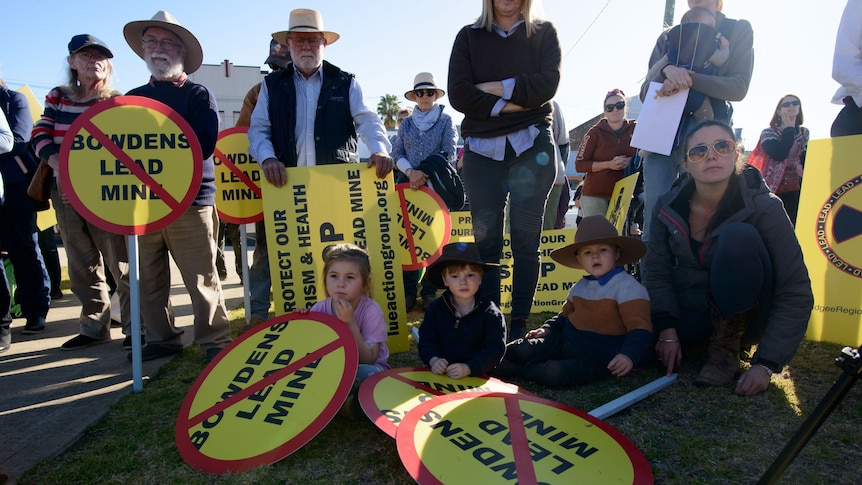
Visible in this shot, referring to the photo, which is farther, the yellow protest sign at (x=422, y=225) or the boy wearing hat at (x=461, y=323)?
the yellow protest sign at (x=422, y=225)

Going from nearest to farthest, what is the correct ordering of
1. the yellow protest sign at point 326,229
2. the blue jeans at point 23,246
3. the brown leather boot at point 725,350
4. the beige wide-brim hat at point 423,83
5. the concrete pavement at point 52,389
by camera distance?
the concrete pavement at point 52,389
the brown leather boot at point 725,350
the yellow protest sign at point 326,229
the blue jeans at point 23,246
the beige wide-brim hat at point 423,83

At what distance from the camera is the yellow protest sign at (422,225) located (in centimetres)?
416

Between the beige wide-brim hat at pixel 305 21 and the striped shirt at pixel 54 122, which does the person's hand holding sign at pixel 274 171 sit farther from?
the striped shirt at pixel 54 122

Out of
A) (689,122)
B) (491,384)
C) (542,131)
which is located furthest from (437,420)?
(689,122)

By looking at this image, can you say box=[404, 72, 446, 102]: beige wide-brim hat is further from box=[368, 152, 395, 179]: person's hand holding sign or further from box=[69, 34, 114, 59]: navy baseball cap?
box=[69, 34, 114, 59]: navy baseball cap

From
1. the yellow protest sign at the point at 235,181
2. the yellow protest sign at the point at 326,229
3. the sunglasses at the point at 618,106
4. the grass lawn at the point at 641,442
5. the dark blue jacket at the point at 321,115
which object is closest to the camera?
the grass lawn at the point at 641,442

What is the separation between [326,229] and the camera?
11.2 feet

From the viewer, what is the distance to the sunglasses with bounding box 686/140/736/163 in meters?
2.62

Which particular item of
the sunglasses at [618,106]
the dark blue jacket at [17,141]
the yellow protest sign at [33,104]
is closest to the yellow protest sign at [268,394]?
the dark blue jacket at [17,141]

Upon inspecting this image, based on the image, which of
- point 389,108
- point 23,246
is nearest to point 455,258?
point 23,246

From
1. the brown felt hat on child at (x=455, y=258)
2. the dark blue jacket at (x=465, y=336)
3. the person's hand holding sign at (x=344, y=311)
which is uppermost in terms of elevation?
the brown felt hat on child at (x=455, y=258)

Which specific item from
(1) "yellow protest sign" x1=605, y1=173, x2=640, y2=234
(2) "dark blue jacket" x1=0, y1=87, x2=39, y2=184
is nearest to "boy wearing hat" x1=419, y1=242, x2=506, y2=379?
(1) "yellow protest sign" x1=605, y1=173, x2=640, y2=234

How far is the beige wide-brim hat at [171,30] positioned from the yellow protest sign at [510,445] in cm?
259

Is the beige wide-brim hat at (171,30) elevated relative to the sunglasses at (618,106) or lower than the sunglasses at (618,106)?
elevated
